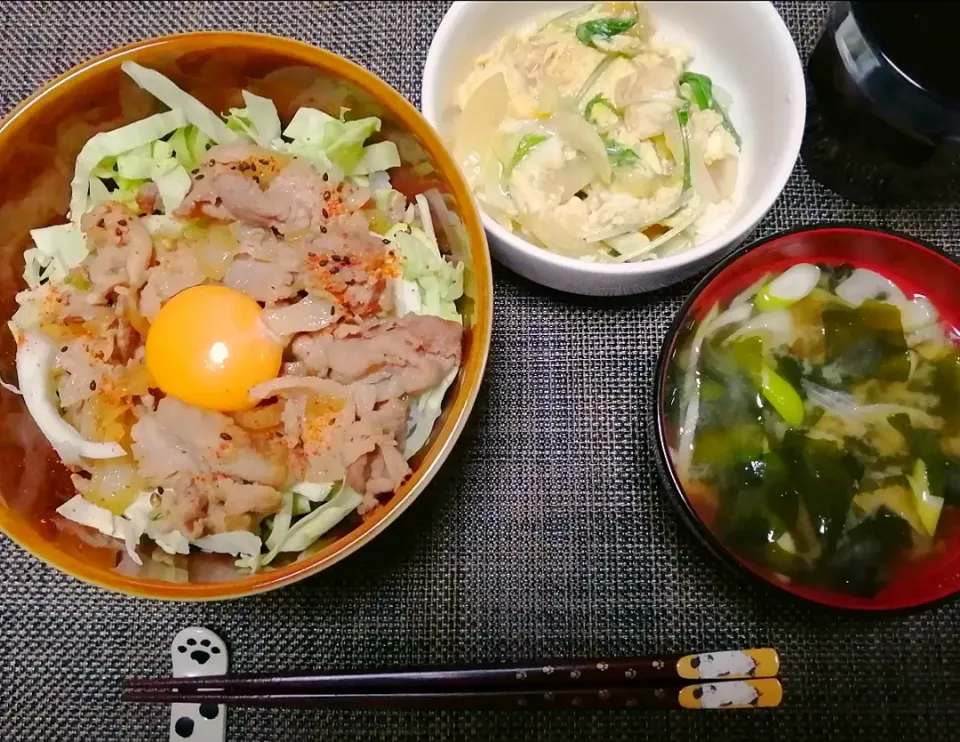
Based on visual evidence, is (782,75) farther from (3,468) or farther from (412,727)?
(3,468)

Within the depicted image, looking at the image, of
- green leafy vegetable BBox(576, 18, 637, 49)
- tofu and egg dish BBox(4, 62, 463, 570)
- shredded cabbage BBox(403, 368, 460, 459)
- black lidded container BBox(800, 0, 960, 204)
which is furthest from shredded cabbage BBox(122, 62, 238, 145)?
black lidded container BBox(800, 0, 960, 204)

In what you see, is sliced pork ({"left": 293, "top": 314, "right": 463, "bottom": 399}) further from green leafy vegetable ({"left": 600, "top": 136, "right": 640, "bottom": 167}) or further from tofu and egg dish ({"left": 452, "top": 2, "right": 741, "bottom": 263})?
green leafy vegetable ({"left": 600, "top": 136, "right": 640, "bottom": 167})

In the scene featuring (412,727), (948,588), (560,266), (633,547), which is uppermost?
(560,266)

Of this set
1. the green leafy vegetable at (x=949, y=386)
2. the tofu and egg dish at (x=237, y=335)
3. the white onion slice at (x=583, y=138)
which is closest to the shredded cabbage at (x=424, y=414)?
the tofu and egg dish at (x=237, y=335)

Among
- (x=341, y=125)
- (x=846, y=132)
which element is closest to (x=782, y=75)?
(x=846, y=132)

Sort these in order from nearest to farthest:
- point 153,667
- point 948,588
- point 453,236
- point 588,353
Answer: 1. point 948,588
2. point 453,236
3. point 153,667
4. point 588,353

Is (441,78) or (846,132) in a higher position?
(441,78)

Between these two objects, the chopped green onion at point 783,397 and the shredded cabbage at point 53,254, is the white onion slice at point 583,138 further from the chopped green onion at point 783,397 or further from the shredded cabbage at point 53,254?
the shredded cabbage at point 53,254
